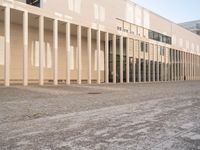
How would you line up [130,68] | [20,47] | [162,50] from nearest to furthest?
[20,47], [130,68], [162,50]

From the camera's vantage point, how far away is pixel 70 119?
601 cm

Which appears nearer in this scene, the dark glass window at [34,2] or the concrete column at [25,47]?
the concrete column at [25,47]

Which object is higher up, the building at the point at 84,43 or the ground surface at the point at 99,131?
the building at the point at 84,43

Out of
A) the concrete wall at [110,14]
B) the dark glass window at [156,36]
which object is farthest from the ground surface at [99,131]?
the dark glass window at [156,36]

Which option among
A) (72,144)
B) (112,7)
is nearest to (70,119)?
(72,144)

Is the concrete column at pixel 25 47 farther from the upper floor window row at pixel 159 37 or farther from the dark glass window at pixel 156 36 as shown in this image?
the dark glass window at pixel 156 36

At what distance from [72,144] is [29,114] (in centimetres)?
321

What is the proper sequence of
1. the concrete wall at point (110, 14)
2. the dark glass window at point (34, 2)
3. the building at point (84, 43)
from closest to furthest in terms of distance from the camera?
the building at point (84, 43) < the dark glass window at point (34, 2) < the concrete wall at point (110, 14)

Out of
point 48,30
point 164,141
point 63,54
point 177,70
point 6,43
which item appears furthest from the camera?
point 177,70

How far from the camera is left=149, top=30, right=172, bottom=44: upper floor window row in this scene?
39.0 meters

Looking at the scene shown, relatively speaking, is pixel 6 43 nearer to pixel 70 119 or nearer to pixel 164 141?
pixel 70 119

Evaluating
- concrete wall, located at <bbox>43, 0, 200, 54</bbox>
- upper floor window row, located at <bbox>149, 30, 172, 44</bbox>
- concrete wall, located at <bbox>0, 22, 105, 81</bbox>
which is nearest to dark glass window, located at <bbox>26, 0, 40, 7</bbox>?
concrete wall, located at <bbox>43, 0, 200, 54</bbox>

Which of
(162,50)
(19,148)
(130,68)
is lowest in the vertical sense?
(19,148)

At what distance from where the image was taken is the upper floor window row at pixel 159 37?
38975mm
